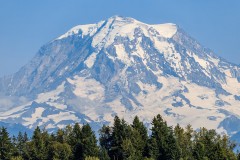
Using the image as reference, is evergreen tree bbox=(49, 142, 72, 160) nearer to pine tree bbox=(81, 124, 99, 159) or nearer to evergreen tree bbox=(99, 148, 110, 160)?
pine tree bbox=(81, 124, 99, 159)

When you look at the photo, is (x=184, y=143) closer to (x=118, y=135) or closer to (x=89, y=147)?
(x=118, y=135)

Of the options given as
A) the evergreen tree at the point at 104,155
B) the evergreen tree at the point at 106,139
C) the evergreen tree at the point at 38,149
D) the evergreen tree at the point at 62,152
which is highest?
the evergreen tree at the point at 106,139

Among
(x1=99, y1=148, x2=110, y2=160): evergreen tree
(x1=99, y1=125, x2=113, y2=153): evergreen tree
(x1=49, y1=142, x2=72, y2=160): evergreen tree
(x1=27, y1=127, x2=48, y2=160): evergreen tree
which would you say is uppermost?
(x1=99, y1=125, x2=113, y2=153): evergreen tree

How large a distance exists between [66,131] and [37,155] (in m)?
27.7

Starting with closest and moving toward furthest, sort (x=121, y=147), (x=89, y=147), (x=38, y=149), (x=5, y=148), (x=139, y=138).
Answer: (x=89, y=147) → (x=121, y=147) → (x=5, y=148) → (x=139, y=138) → (x=38, y=149)

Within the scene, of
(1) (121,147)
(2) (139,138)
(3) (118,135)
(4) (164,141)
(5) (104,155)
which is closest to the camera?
(5) (104,155)

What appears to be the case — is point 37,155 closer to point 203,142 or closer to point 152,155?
point 152,155

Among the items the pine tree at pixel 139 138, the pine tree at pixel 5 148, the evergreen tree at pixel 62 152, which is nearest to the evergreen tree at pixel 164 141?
the pine tree at pixel 139 138

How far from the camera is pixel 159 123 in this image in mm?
166000

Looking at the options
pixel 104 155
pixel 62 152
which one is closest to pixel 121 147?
pixel 104 155

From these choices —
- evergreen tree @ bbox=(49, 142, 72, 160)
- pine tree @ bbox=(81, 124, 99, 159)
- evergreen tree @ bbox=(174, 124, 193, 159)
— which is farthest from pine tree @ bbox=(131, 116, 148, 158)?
evergreen tree @ bbox=(49, 142, 72, 160)

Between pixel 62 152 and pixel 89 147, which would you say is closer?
pixel 62 152

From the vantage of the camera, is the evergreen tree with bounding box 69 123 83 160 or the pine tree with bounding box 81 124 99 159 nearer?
the pine tree with bounding box 81 124 99 159

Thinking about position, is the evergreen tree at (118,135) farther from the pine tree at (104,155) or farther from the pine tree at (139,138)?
the pine tree at (104,155)
